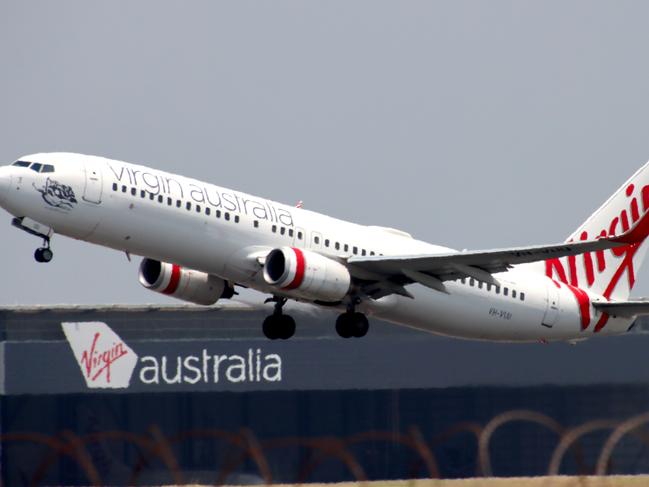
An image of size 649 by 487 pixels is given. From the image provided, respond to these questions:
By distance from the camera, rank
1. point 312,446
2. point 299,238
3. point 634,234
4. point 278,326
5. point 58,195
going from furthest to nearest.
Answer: point 312,446 < point 278,326 < point 299,238 < point 634,234 < point 58,195

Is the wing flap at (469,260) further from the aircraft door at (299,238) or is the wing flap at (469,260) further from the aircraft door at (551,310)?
the aircraft door at (551,310)

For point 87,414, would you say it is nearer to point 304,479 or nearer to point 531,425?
point 304,479

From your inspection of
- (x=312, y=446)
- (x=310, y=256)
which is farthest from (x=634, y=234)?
(x=312, y=446)

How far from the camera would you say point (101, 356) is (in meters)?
70.6

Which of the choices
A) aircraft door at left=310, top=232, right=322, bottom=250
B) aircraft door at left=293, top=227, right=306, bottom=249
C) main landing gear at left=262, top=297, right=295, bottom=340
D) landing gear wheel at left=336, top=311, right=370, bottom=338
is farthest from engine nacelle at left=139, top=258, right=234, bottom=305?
landing gear wheel at left=336, top=311, right=370, bottom=338

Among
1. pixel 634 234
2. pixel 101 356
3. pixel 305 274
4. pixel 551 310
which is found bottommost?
pixel 305 274

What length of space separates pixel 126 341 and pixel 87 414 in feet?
12.7

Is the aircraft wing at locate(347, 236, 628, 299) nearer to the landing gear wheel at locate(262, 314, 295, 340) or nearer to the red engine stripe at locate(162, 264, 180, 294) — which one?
the landing gear wheel at locate(262, 314, 295, 340)

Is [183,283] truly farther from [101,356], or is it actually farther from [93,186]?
[101,356]

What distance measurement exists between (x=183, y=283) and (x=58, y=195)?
6700 mm

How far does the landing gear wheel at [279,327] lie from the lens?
174 ft

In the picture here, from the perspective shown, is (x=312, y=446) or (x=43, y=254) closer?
(x=43, y=254)

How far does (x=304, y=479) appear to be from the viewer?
208ft

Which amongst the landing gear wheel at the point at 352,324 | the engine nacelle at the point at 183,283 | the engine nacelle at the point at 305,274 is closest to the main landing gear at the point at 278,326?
the engine nacelle at the point at 183,283
